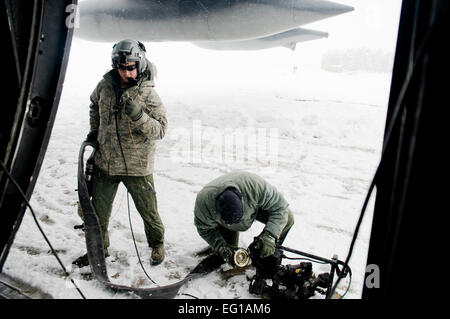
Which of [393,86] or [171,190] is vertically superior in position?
[393,86]

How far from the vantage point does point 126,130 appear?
2.40m

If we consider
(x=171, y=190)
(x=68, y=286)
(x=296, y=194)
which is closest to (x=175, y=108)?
(x=171, y=190)

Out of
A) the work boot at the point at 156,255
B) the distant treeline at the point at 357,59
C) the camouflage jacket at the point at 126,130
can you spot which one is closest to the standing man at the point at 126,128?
the camouflage jacket at the point at 126,130

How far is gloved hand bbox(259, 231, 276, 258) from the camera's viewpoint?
2447mm

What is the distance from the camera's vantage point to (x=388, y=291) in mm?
1096

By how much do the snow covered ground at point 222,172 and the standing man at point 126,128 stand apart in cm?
72

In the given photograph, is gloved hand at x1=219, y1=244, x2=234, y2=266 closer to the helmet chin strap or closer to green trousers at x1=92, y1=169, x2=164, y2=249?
green trousers at x1=92, y1=169, x2=164, y2=249

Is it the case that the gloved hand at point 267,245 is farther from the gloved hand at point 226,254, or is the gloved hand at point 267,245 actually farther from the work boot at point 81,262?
the work boot at point 81,262

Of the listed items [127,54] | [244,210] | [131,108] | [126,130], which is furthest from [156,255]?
[127,54]

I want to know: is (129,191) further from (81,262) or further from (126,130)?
(81,262)

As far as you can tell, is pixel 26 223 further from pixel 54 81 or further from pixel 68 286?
pixel 54 81

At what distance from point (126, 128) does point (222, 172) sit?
2.81 meters

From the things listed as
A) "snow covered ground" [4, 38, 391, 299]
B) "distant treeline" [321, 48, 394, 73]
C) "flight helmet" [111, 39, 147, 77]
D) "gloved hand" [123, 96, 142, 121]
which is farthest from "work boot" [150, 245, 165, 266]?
"distant treeline" [321, 48, 394, 73]
